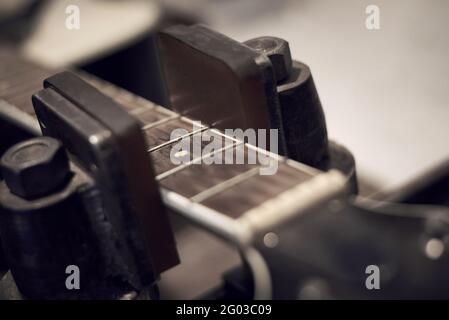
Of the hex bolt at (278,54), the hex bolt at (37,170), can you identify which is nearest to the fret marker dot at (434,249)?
the hex bolt at (278,54)

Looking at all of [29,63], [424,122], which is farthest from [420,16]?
[29,63]

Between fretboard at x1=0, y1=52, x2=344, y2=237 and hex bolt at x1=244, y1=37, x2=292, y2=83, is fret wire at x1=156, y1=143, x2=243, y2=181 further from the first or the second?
hex bolt at x1=244, y1=37, x2=292, y2=83

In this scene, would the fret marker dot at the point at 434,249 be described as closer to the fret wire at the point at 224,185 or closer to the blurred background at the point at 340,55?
the blurred background at the point at 340,55

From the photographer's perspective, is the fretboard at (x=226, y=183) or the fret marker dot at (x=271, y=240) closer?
the fretboard at (x=226, y=183)

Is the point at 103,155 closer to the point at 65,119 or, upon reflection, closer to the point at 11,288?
the point at 65,119

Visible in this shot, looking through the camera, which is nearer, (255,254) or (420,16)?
(255,254)

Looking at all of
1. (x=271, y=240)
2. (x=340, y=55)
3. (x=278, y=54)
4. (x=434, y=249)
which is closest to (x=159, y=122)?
(x=278, y=54)

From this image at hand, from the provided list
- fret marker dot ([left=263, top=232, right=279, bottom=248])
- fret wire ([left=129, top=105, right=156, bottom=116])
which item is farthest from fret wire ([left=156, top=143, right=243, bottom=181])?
fret marker dot ([left=263, top=232, right=279, bottom=248])
